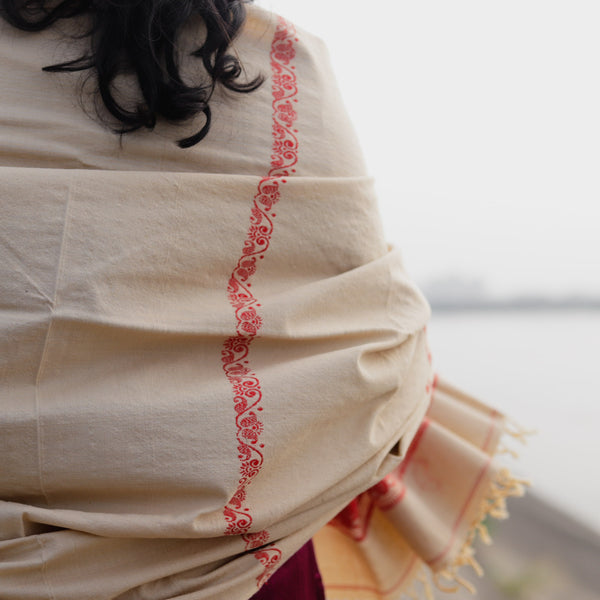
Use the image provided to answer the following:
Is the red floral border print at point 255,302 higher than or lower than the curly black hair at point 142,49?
lower

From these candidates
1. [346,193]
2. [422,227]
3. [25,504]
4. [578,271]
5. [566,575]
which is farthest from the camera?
[422,227]

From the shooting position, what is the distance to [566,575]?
123 cm

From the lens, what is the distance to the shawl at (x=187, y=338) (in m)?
0.55

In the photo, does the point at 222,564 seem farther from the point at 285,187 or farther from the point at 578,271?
the point at 578,271

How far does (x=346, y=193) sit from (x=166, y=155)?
20 centimetres

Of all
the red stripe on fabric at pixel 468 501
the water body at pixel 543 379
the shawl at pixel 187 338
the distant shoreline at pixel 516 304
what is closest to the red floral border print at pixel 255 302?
the shawl at pixel 187 338

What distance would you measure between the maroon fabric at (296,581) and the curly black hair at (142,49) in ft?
1.59

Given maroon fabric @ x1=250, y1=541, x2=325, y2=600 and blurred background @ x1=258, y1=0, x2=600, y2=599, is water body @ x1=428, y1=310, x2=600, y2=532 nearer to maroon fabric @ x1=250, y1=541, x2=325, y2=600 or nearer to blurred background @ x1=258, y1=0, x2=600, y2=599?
blurred background @ x1=258, y1=0, x2=600, y2=599

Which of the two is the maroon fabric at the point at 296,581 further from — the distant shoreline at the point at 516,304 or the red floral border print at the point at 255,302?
the distant shoreline at the point at 516,304

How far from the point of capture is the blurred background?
132 centimetres

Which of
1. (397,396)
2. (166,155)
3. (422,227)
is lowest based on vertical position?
(422,227)

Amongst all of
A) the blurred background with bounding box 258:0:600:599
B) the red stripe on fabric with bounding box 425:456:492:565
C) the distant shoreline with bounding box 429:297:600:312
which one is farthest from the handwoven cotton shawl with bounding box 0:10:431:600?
the distant shoreline with bounding box 429:297:600:312

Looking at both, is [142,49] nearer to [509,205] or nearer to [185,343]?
[185,343]

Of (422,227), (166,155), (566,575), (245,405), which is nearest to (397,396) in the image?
(245,405)
